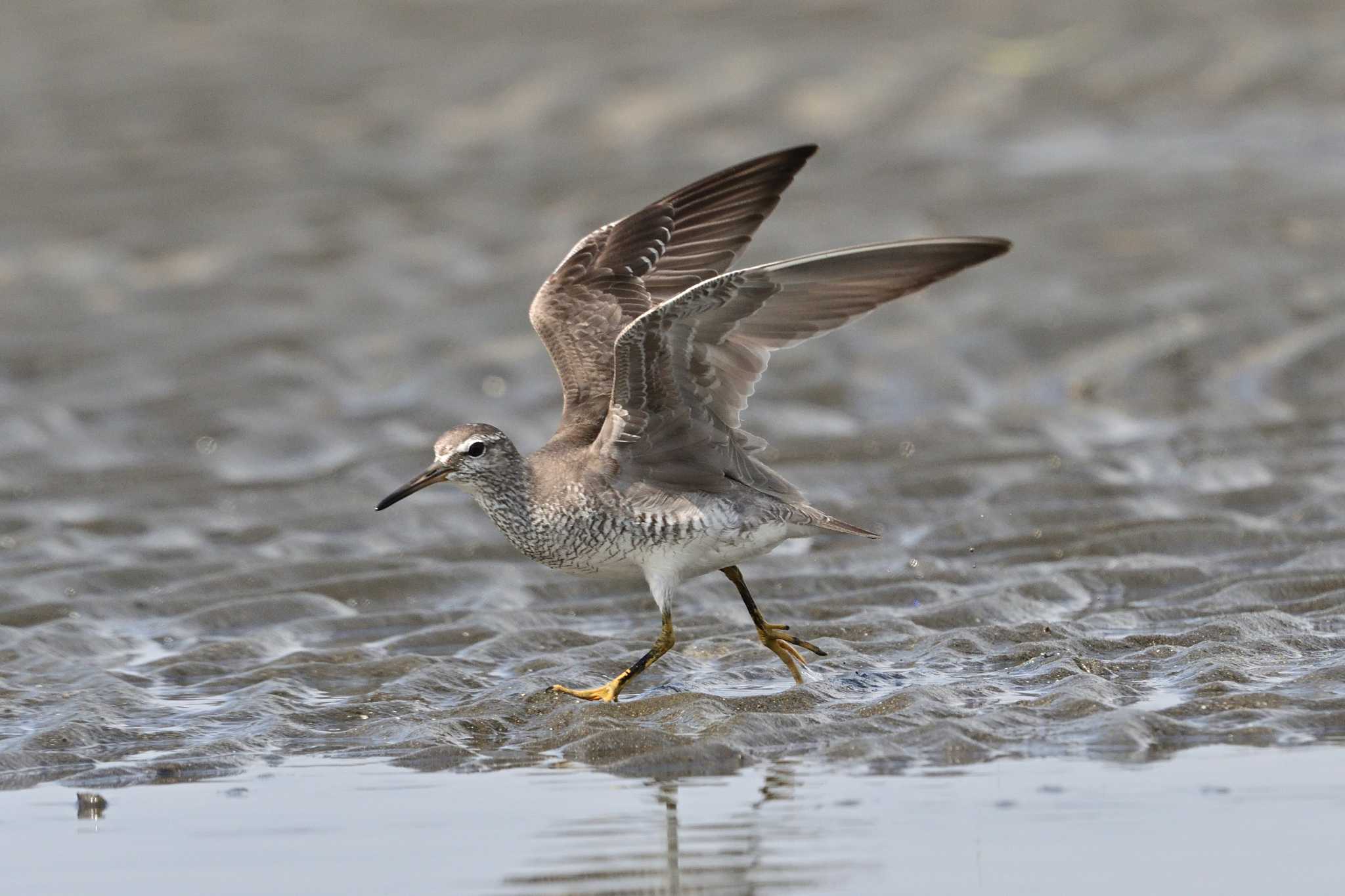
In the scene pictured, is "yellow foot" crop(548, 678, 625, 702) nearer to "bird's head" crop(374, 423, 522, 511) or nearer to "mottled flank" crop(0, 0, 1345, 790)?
"mottled flank" crop(0, 0, 1345, 790)

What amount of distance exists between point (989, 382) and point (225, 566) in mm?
5222

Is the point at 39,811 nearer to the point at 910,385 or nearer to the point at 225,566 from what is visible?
the point at 225,566

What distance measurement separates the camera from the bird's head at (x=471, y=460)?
8914 mm

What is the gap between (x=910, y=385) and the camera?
13.1m

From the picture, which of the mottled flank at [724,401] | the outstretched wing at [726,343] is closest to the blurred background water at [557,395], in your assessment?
the mottled flank at [724,401]

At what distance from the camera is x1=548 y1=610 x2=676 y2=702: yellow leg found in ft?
27.6

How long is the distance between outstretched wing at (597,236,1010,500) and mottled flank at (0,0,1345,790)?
96 centimetres

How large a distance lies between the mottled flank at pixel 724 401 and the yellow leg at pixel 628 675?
5.5 inches

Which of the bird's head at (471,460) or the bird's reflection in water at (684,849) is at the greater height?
the bird's head at (471,460)

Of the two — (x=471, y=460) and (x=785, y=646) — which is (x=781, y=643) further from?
(x=471, y=460)

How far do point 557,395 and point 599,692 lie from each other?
485 centimetres

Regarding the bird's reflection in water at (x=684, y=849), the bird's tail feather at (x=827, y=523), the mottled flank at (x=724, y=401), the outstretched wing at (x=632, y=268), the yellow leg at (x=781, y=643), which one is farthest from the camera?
the outstretched wing at (x=632, y=268)

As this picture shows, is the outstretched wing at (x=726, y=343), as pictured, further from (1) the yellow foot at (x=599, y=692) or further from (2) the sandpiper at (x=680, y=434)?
(1) the yellow foot at (x=599, y=692)

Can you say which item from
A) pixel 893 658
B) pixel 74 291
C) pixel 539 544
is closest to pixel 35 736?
pixel 539 544
